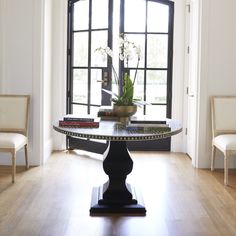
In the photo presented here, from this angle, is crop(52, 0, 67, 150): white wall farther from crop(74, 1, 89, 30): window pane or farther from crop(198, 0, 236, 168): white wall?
crop(198, 0, 236, 168): white wall

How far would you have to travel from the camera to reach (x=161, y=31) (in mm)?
5941

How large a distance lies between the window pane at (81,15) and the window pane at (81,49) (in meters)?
0.11

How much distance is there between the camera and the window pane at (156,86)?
19.6 ft

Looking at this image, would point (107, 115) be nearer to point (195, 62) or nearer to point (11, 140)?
point (11, 140)

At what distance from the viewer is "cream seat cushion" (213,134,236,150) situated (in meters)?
4.32

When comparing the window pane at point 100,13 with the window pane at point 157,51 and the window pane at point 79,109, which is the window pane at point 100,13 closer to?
the window pane at point 157,51

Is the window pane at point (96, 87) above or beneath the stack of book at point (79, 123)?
above

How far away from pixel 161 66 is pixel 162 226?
3.22 meters

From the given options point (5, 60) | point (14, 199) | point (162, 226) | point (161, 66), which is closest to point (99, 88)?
point (161, 66)

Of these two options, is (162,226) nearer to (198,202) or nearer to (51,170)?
(198,202)

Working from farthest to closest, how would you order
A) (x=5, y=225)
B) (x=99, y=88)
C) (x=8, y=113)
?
(x=99, y=88) < (x=8, y=113) < (x=5, y=225)

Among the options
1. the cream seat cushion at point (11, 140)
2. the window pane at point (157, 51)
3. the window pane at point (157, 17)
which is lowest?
the cream seat cushion at point (11, 140)

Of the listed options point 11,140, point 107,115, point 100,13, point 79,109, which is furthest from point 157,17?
point 11,140

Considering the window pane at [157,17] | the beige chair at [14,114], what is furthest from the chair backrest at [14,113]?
the window pane at [157,17]
